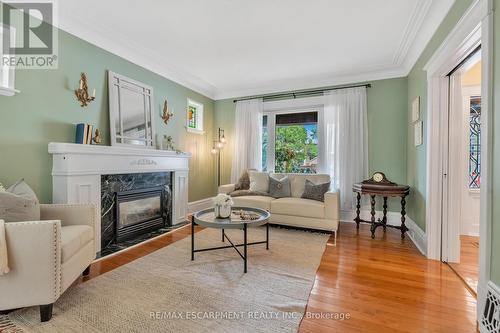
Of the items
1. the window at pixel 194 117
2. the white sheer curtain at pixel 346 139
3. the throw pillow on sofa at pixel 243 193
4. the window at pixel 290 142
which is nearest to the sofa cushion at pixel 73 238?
the throw pillow on sofa at pixel 243 193

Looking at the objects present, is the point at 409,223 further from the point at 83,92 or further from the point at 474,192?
the point at 83,92

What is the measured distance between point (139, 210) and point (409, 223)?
155 inches

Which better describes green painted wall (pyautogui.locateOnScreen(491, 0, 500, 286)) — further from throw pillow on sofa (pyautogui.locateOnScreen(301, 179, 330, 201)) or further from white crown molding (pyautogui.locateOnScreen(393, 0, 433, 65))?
throw pillow on sofa (pyautogui.locateOnScreen(301, 179, 330, 201))

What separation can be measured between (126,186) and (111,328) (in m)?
1.98

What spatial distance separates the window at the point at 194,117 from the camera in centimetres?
476

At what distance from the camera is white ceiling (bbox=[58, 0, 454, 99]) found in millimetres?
2473

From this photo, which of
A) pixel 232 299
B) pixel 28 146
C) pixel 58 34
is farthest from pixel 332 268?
pixel 58 34

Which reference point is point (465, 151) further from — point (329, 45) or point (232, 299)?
point (232, 299)

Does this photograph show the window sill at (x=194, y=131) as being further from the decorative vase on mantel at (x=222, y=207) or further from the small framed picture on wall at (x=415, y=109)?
the small framed picture on wall at (x=415, y=109)

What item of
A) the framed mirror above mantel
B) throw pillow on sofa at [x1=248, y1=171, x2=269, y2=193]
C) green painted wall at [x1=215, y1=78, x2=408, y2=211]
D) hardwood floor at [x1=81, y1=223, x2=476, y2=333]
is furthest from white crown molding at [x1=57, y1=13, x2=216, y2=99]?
green painted wall at [x1=215, y1=78, x2=408, y2=211]

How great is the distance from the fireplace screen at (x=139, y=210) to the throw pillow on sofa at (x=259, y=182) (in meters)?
1.62

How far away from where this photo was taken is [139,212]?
342 centimetres

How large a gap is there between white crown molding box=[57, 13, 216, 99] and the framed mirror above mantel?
1.07 feet

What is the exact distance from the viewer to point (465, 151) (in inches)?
122
